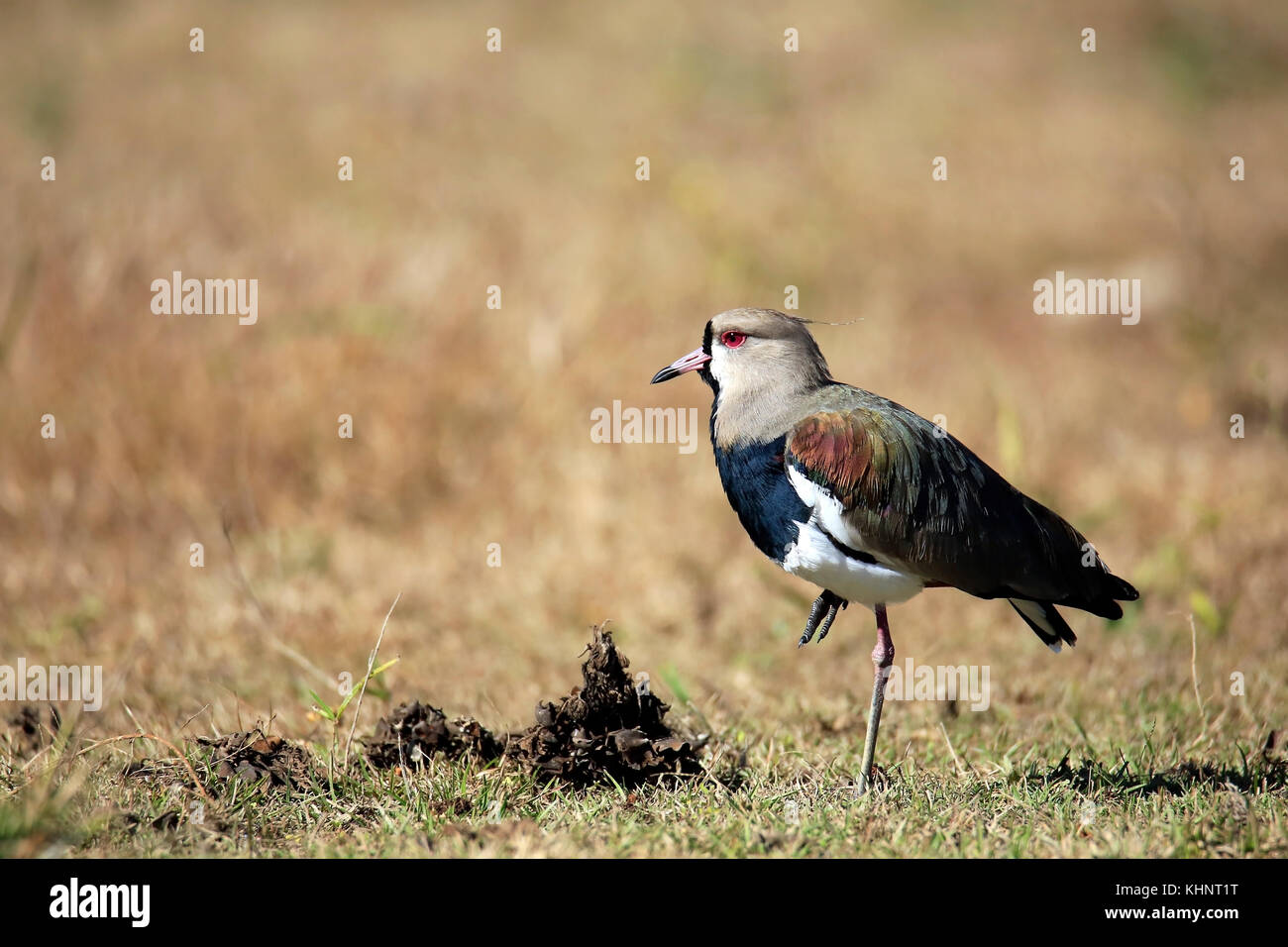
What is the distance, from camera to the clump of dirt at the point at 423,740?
4.08 meters

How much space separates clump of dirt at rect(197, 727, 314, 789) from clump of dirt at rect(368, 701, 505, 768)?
24 centimetres

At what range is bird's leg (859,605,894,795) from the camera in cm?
389

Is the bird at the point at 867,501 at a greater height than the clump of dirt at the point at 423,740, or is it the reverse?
the bird at the point at 867,501

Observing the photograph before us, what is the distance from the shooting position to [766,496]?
390 cm

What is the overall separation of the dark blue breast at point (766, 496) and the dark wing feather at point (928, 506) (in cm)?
7

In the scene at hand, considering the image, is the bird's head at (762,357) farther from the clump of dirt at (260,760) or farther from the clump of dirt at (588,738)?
the clump of dirt at (260,760)

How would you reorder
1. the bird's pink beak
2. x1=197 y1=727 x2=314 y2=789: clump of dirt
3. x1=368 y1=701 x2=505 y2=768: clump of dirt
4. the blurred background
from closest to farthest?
x1=197 y1=727 x2=314 y2=789: clump of dirt < x1=368 y1=701 x2=505 y2=768: clump of dirt < the bird's pink beak < the blurred background
